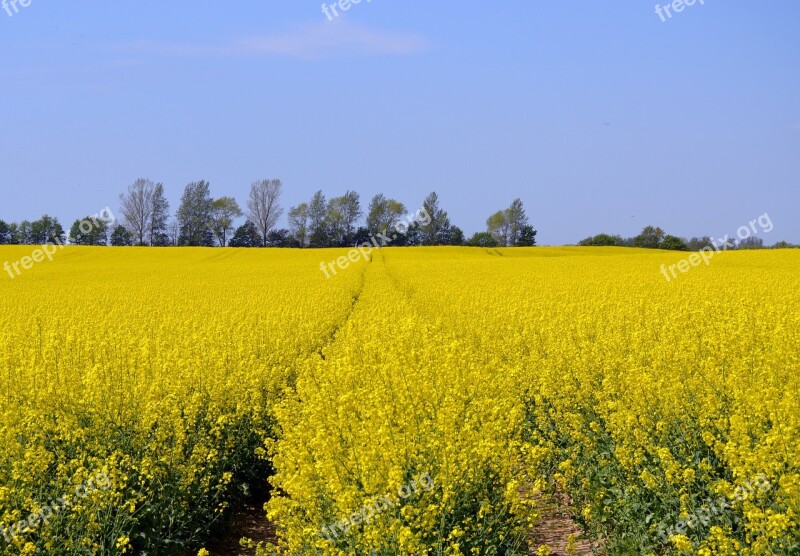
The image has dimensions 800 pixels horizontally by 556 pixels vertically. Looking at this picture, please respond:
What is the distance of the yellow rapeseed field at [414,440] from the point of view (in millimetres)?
4969

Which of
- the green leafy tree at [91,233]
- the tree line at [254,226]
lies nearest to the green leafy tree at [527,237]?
the tree line at [254,226]

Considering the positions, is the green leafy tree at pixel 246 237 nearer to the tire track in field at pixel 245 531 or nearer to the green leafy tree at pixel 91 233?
the green leafy tree at pixel 91 233

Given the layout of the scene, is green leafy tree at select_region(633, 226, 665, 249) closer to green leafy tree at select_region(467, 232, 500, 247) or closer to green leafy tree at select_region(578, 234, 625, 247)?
green leafy tree at select_region(578, 234, 625, 247)

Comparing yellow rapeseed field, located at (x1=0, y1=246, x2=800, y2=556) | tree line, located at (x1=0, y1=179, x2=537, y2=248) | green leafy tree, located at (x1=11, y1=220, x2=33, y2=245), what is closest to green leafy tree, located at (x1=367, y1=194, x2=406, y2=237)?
tree line, located at (x1=0, y1=179, x2=537, y2=248)

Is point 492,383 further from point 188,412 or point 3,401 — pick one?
point 3,401

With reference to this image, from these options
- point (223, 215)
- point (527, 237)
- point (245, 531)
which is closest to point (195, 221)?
point (223, 215)

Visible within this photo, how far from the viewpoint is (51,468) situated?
6.28 metres

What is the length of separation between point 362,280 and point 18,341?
20460 mm

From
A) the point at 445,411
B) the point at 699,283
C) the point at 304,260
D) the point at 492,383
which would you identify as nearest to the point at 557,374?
the point at 492,383

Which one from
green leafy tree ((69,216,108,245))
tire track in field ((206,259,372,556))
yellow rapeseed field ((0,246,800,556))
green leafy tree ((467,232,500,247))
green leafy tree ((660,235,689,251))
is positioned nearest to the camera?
yellow rapeseed field ((0,246,800,556))

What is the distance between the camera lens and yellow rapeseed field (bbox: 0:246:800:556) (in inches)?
196

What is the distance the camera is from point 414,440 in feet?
18.4

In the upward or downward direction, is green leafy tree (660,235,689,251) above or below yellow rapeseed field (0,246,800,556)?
above

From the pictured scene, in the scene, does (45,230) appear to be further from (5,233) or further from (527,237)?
(527,237)
